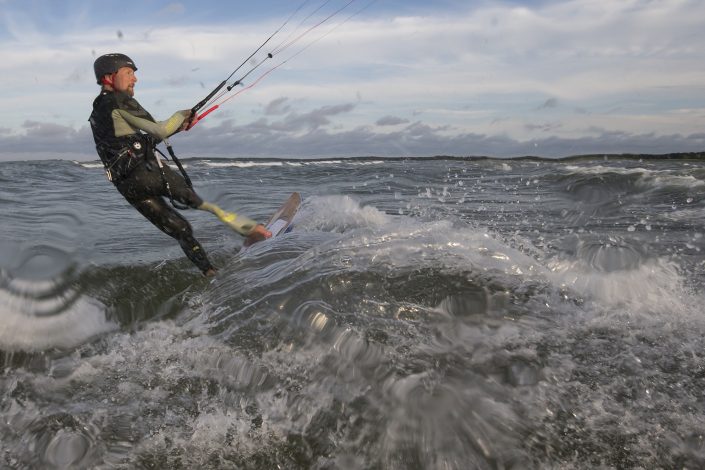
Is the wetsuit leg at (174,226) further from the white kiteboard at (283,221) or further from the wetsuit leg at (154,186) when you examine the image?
the white kiteboard at (283,221)

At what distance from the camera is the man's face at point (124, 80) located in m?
6.86

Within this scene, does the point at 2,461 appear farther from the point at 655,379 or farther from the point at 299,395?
the point at 655,379

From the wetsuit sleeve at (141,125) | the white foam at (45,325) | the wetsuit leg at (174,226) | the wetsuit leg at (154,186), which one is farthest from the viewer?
the wetsuit leg at (174,226)

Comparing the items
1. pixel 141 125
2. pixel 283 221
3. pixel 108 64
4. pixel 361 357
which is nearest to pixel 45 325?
pixel 141 125

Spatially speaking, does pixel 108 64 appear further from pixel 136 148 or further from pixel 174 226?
pixel 174 226

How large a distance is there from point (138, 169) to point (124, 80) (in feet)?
3.59

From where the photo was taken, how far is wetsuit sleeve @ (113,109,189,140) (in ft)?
22.3

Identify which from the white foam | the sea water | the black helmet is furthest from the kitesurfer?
the white foam

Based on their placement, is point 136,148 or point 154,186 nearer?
point 136,148

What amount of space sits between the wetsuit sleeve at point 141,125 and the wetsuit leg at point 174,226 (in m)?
0.91

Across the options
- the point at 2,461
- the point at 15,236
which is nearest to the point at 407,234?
the point at 2,461

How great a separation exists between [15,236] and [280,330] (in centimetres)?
749

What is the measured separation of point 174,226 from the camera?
24.2 ft

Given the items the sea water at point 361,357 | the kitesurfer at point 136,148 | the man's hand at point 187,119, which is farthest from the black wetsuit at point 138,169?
the sea water at point 361,357
